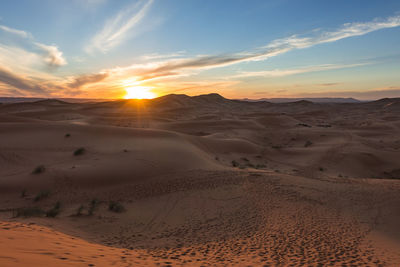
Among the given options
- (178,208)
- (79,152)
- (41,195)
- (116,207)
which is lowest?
(178,208)

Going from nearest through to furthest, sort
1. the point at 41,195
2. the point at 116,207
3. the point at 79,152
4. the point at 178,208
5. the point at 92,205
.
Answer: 1. the point at 116,207
2. the point at 178,208
3. the point at 92,205
4. the point at 41,195
5. the point at 79,152

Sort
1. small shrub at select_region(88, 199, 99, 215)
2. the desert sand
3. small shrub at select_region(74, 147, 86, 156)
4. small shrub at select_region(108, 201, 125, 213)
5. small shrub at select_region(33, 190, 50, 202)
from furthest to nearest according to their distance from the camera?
small shrub at select_region(74, 147, 86, 156), small shrub at select_region(33, 190, 50, 202), small shrub at select_region(108, 201, 125, 213), small shrub at select_region(88, 199, 99, 215), the desert sand

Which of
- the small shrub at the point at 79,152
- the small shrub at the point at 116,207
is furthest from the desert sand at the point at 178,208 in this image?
the small shrub at the point at 79,152

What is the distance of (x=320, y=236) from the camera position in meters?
6.34

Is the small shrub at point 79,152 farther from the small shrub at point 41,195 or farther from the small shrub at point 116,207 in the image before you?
the small shrub at point 116,207

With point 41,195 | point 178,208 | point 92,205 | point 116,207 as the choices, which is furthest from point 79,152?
point 178,208

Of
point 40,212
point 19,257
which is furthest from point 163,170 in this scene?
point 19,257

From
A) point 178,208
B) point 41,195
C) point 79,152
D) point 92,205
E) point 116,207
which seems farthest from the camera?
point 79,152

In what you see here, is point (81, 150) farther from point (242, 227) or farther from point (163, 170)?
point (242, 227)

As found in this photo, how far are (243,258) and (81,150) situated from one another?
12.9m

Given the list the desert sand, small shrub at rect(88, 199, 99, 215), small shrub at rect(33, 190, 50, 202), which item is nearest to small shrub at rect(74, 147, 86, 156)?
the desert sand

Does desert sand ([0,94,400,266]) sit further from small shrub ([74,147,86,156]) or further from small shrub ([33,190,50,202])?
small shrub ([74,147,86,156])

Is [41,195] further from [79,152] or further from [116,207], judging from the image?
[79,152]

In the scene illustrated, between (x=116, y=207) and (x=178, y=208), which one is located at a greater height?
(x=116, y=207)
